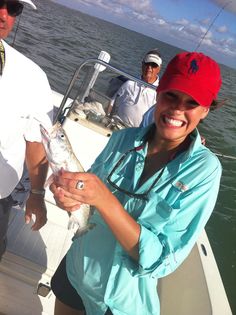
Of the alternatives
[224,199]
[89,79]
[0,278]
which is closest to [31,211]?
[0,278]

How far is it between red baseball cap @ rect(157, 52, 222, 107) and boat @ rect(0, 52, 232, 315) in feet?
5.47

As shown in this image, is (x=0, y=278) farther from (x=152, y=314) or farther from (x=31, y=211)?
(x=152, y=314)

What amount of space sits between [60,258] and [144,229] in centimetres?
205

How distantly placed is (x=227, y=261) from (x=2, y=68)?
617cm

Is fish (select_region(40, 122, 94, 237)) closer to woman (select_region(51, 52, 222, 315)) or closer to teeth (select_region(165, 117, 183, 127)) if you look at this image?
woman (select_region(51, 52, 222, 315))

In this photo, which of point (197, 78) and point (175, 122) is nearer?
point (197, 78)

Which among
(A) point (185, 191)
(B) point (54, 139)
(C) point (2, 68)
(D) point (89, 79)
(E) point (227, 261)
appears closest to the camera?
(A) point (185, 191)

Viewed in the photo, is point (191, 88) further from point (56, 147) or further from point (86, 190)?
point (56, 147)

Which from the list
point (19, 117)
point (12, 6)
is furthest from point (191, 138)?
point (12, 6)

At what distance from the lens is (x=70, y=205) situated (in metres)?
1.75

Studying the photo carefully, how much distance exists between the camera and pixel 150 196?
173 cm

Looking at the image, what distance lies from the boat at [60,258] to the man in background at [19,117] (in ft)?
1.61

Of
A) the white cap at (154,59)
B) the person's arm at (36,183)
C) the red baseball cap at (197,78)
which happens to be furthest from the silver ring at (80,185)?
the white cap at (154,59)

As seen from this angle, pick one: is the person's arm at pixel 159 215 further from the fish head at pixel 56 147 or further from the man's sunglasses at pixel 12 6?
the man's sunglasses at pixel 12 6
